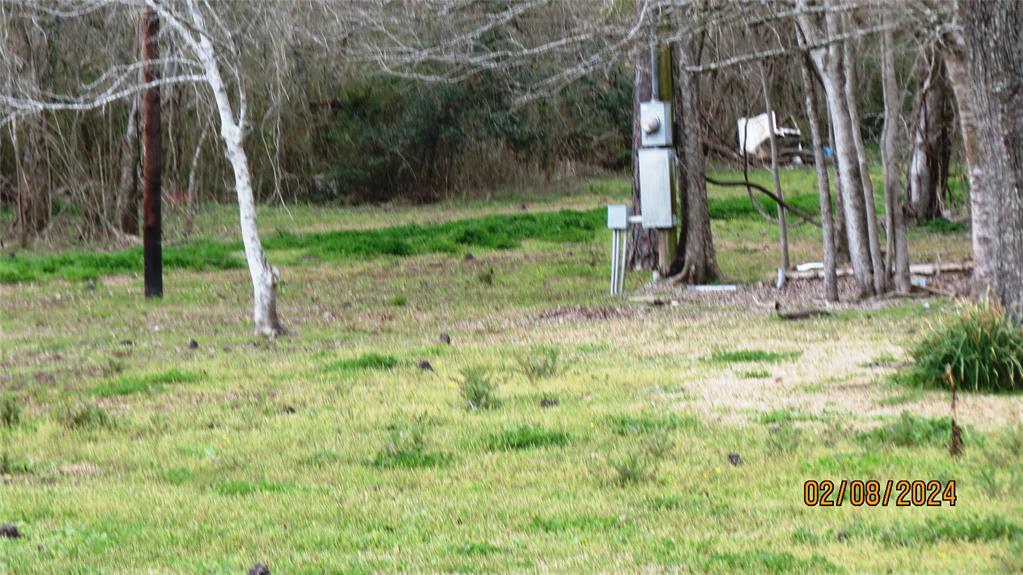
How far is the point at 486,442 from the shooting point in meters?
8.35

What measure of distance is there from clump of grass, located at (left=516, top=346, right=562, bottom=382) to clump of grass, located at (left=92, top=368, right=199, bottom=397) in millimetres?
2542

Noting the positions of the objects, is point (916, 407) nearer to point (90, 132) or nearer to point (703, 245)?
point (703, 245)

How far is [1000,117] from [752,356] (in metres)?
2.57

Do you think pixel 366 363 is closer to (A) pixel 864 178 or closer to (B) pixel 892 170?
(A) pixel 864 178

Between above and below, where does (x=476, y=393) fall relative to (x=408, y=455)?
above

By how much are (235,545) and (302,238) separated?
18892 mm

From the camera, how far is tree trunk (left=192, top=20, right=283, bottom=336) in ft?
44.3

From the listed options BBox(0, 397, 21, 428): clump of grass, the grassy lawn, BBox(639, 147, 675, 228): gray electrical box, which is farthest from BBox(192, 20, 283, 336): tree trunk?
BBox(639, 147, 675, 228): gray electrical box

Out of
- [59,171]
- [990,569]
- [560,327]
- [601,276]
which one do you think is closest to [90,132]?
[59,171]

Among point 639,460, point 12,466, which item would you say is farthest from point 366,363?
point 639,460

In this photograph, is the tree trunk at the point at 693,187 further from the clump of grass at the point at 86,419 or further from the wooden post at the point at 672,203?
the clump of grass at the point at 86,419

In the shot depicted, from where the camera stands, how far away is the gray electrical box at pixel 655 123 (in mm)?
17344

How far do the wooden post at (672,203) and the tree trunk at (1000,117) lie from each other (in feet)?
20.5

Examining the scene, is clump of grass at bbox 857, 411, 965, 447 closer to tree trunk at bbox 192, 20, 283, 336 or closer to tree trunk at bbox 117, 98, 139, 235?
tree trunk at bbox 192, 20, 283, 336
